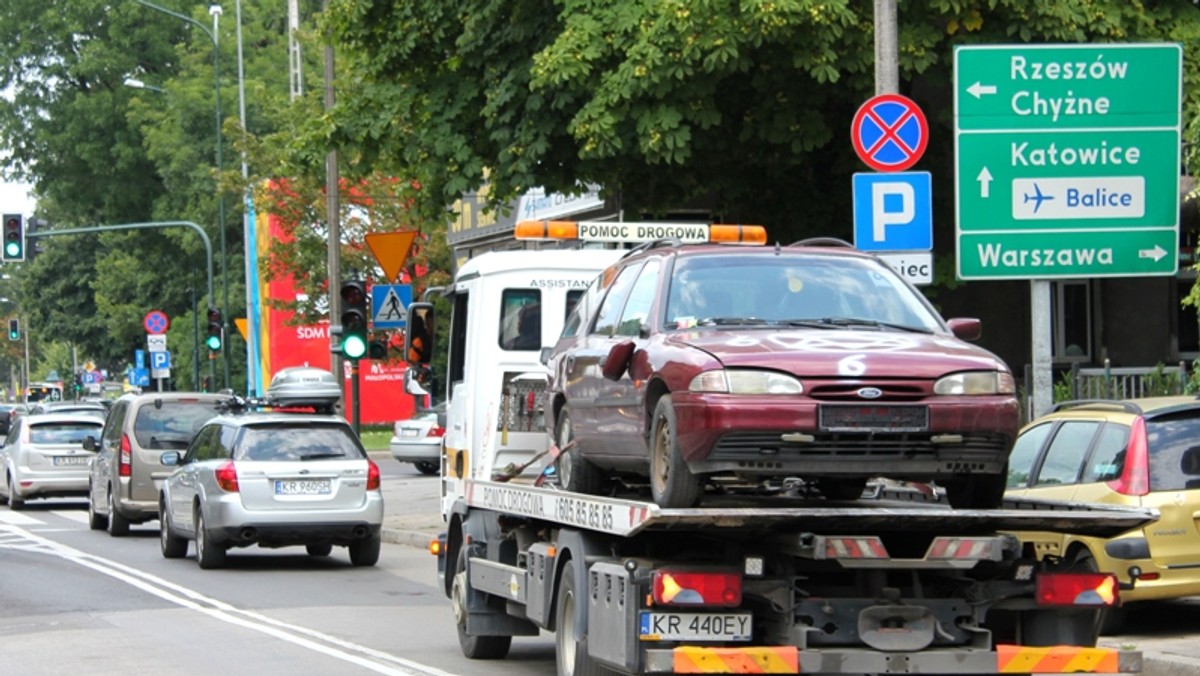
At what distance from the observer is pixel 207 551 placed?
19.8m

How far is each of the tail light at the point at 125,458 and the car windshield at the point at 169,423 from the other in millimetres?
127

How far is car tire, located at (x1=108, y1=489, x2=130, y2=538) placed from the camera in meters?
25.0

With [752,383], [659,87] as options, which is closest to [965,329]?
[752,383]

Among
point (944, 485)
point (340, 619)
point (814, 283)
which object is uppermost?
point (814, 283)

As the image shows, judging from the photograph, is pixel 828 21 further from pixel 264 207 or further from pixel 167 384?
pixel 167 384

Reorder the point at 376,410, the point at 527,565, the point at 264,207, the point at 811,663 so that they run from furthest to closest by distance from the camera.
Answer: the point at 376,410 < the point at 264,207 < the point at 527,565 < the point at 811,663

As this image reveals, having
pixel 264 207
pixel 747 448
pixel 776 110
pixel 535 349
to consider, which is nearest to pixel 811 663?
pixel 747 448

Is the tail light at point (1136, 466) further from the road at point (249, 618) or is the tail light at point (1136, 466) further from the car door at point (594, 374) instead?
the car door at point (594, 374)

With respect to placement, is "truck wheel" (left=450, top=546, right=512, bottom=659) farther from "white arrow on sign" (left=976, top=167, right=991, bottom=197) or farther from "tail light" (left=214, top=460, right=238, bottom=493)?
"tail light" (left=214, top=460, right=238, bottom=493)

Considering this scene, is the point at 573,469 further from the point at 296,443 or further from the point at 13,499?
the point at 13,499

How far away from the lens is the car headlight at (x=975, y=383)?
30.0ft

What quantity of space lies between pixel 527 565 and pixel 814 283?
2475mm

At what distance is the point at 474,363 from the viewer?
48.6ft

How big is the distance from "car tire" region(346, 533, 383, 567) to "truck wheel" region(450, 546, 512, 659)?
23.4ft
